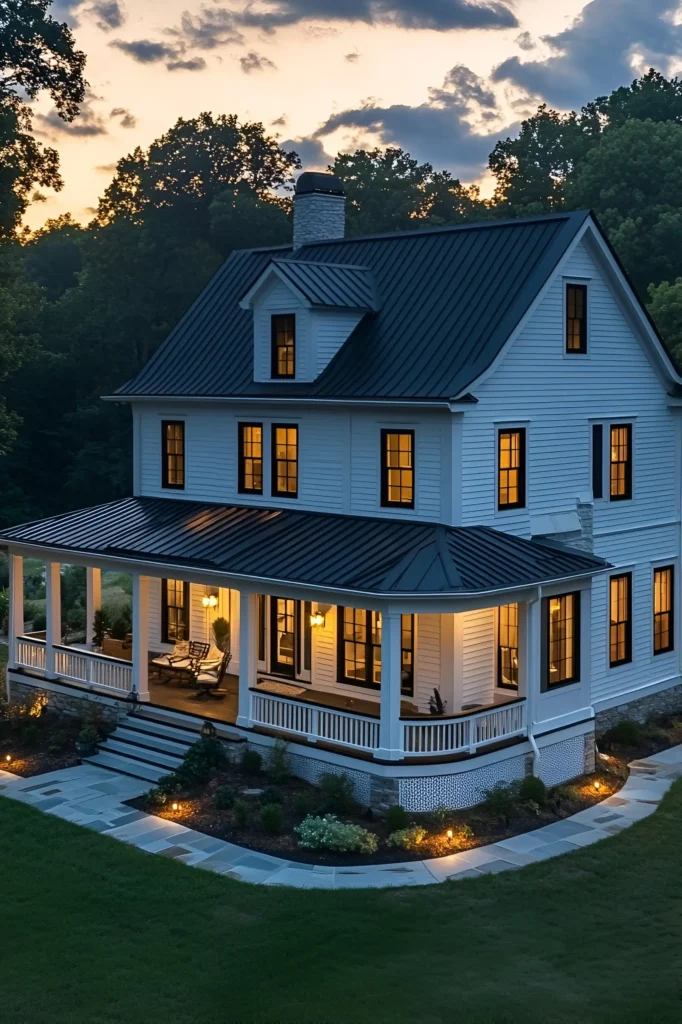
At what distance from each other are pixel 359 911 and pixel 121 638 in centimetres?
1285

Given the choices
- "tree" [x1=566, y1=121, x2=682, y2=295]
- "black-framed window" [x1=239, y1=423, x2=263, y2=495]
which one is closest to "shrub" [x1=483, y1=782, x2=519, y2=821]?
"black-framed window" [x1=239, y1=423, x2=263, y2=495]

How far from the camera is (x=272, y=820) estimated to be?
18.0m

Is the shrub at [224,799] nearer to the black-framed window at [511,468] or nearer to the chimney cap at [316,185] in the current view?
the black-framed window at [511,468]

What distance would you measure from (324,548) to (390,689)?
329 cm

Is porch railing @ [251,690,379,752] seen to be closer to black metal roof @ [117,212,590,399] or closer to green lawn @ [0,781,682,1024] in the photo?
green lawn @ [0,781,682,1024]

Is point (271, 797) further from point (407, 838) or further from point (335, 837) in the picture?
point (407, 838)

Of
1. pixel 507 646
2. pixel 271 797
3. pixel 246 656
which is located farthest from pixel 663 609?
pixel 271 797

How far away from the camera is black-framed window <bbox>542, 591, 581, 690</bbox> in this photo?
21.3 metres

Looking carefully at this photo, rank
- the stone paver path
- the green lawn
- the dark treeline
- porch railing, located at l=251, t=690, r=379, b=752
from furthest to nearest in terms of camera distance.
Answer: the dark treeline
porch railing, located at l=251, t=690, r=379, b=752
the stone paver path
the green lawn

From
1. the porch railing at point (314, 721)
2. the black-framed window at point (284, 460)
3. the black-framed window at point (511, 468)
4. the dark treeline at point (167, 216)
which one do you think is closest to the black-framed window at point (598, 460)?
the black-framed window at point (511, 468)

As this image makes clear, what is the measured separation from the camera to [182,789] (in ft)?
65.2

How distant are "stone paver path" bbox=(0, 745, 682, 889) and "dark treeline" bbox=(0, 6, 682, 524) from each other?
74.0ft

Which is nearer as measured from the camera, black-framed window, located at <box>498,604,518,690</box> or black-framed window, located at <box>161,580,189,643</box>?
black-framed window, located at <box>498,604,518,690</box>

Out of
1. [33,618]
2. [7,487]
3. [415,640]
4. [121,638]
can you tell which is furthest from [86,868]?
[7,487]
